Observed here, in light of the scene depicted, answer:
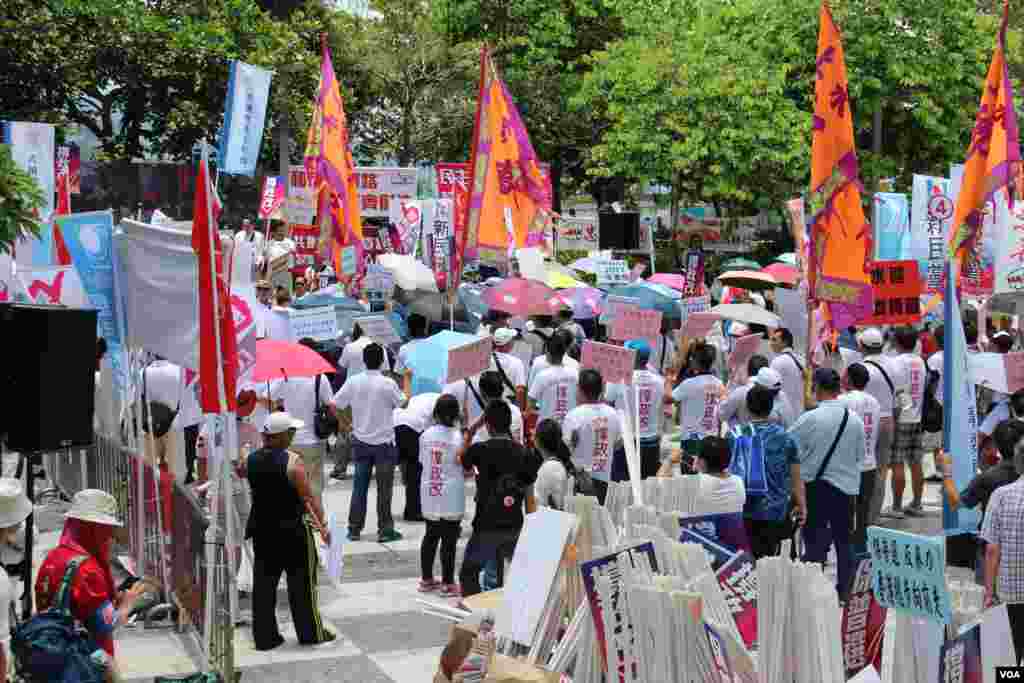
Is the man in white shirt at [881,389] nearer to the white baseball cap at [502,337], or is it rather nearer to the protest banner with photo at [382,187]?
the white baseball cap at [502,337]

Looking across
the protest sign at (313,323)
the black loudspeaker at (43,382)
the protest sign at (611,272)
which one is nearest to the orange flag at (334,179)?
the protest sign at (313,323)

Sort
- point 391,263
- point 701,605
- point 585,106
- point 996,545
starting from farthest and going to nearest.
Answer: point 585,106
point 391,263
point 996,545
point 701,605

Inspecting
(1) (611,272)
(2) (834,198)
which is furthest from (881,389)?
(1) (611,272)

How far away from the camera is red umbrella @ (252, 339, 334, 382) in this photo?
11086 mm

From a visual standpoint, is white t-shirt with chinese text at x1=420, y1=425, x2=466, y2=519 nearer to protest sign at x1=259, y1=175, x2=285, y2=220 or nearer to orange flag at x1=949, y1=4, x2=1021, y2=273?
orange flag at x1=949, y1=4, x2=1021, y2=273

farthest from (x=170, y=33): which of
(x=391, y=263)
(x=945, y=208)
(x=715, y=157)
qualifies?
(x=945, y=208)

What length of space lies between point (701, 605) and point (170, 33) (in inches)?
1301

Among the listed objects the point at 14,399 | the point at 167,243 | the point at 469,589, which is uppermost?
the point at 167,243

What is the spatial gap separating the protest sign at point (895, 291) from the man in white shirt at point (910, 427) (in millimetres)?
648

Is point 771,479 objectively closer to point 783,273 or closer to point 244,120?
point 783,273

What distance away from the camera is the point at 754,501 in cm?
972

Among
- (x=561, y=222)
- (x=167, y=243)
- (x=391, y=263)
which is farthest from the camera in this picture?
(x=561, y=222)

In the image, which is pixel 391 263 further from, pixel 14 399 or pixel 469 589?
pixel 14 399

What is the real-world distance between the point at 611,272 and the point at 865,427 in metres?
12.7
